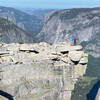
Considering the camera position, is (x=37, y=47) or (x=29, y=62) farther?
(x=37, y=47)

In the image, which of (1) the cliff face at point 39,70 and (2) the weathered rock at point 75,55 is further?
(2) the weathered rock at point 75,55

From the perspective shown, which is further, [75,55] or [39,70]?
[75,55]

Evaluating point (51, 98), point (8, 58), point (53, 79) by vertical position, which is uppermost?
point (8, 58)

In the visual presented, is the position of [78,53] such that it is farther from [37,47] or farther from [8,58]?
[8,58]

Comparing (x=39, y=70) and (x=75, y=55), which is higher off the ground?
(x=75, y=55)

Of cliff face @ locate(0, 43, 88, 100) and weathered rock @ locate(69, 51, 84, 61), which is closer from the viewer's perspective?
cliff face @ locate(0, 43, 88, 100)

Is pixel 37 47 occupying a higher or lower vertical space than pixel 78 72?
higher

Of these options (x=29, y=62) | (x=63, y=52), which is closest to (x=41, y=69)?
(x=29, y=62)

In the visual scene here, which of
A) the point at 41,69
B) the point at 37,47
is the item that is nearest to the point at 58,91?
the point at 41,69
